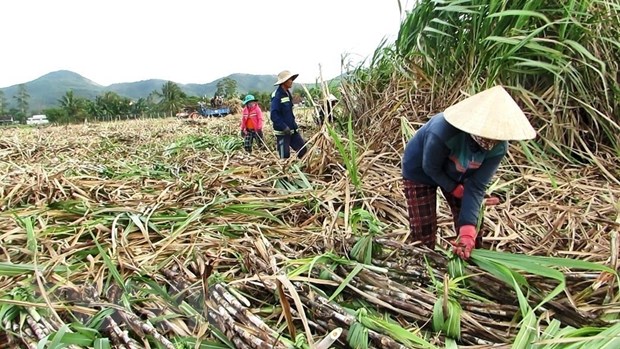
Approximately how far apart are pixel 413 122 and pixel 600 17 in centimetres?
141

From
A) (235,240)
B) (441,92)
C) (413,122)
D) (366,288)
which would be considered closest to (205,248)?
(235,240)

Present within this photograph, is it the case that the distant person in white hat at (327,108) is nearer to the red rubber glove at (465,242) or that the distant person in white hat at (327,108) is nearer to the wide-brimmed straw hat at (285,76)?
the wide-brimmed straw hat at (285,76)

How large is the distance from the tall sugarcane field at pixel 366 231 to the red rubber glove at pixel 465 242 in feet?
0.10

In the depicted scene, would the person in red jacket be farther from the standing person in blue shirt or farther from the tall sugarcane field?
the tall sugarcane field

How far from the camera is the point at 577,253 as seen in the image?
6.07 ft

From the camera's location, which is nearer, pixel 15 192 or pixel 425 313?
pixel 425 313

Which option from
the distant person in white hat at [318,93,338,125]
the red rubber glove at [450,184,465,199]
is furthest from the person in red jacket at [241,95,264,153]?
the red rubber glove at [450,184,465,199]

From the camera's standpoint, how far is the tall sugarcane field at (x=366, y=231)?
147 centimetres

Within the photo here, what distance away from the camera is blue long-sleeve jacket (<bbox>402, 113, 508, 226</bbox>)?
1800 millimetres

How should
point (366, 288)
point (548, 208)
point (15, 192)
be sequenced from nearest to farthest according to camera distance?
point (366, 288), point (548, 208), point (15, 192)

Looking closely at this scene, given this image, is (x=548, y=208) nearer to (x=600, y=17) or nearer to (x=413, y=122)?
(x=413, y=122)

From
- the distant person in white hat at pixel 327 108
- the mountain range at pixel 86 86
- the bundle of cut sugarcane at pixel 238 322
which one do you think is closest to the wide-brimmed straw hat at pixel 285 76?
the distant person in white hat at pixel 327 108

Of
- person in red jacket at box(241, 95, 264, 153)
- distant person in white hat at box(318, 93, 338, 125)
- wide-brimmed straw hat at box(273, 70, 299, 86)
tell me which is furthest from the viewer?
person in red jacket at box(241, 95, 264, 153)

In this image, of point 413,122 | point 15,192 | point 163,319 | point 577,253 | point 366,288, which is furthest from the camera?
point 413,122
